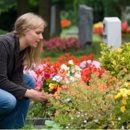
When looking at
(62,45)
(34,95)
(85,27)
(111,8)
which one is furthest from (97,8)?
(34,95)

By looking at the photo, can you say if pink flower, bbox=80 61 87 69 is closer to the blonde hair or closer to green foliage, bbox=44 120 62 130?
the blonde hair

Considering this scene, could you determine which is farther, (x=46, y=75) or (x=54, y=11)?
(x=54, y=11)

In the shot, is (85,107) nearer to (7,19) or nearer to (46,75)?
(46,75)

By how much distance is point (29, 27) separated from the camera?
6059 millimetres

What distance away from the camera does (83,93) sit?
5.85m

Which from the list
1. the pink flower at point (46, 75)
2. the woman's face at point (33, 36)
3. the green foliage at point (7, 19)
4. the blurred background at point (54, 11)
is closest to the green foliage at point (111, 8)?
the blurred background at point (54, 11)

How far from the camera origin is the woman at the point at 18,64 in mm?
5945

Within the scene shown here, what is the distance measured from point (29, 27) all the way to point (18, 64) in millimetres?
425

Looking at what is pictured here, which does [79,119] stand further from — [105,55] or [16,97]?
[105,55]

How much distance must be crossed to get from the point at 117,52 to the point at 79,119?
2.44 metres

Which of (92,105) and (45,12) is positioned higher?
(92,105)

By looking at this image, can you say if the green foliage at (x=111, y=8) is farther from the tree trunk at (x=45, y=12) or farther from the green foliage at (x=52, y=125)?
the green foliage at (x=52, y=125)

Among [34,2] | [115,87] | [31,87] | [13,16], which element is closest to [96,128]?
[115,87]

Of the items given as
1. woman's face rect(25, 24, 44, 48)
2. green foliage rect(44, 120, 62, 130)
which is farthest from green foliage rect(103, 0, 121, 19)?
green foliage rect(44, 120, 62, 130)
